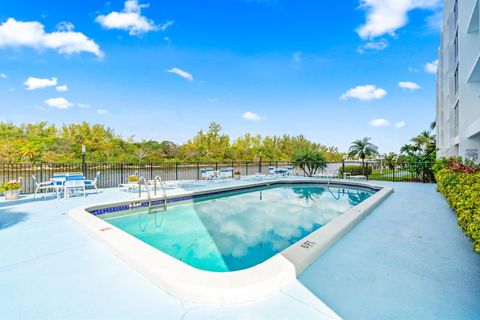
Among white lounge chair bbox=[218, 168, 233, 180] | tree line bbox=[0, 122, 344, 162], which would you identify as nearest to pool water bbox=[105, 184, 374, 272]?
white lounge chair bbox=[218, 168, 233, 180]

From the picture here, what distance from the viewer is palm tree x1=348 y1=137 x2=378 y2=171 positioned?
18.3 meters

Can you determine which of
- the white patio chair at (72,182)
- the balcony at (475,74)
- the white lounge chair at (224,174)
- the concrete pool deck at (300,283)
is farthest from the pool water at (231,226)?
the balcony at (475,74)

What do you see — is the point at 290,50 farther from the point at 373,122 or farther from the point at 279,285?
the point at 279,285

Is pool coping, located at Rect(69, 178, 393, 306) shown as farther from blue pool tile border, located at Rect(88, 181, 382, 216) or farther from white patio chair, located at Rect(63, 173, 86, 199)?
white patio chair, located at Rect(63, 173, 86, 199)

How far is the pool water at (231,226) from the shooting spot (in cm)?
370

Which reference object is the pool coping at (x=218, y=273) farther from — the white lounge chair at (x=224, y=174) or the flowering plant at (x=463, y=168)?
the white lounge chair at (x=224, y=174)

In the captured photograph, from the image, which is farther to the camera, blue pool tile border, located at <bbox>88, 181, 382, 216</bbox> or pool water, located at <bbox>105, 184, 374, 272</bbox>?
blue pool tile border, located at <bbox>88, 181, 382, 216</bbox>

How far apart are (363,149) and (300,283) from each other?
18.5 meters

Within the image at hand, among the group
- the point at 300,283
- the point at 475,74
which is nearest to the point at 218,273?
the point at 300,283

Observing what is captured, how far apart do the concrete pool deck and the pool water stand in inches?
43.2

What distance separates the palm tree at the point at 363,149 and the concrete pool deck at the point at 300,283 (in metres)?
15.9

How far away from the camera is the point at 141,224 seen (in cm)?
512

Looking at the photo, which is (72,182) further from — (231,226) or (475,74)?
(475,74)

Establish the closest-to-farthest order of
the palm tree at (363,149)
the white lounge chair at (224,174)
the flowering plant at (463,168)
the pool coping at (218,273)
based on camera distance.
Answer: the pool coping at (218,273) → the flowering plant at (463,168) → the white lounge chair at (224,174) → the palm tree at (363,149)
